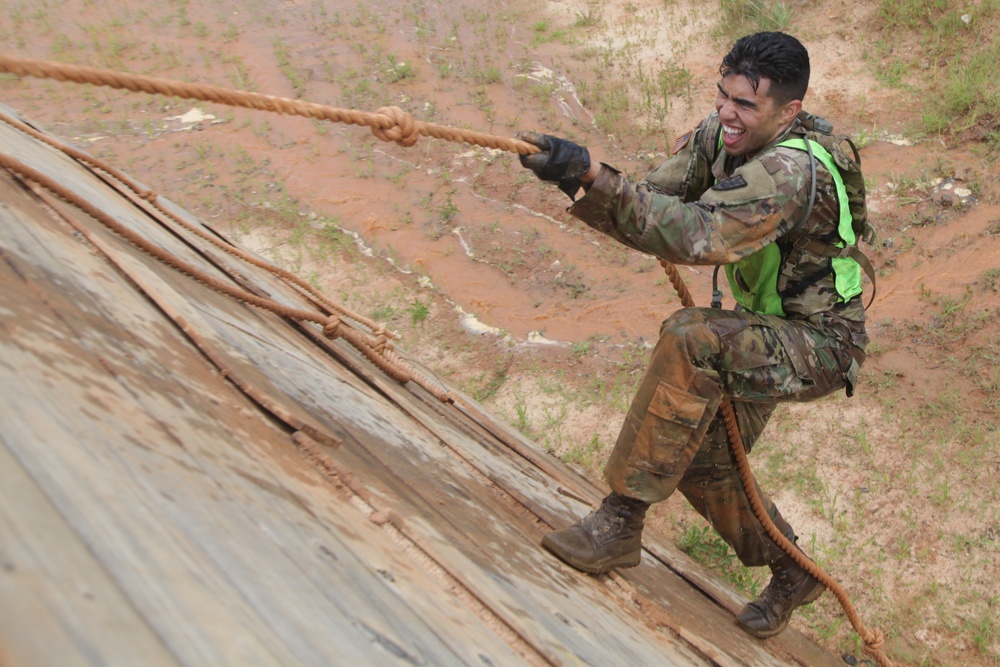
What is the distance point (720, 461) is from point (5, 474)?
2329 millimetres

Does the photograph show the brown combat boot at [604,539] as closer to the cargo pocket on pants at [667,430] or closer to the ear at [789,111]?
the cargo pocket on pants at [667,430]

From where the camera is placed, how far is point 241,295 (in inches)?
94.9

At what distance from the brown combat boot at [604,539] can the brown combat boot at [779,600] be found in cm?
64

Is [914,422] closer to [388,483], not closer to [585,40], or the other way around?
[388,483]

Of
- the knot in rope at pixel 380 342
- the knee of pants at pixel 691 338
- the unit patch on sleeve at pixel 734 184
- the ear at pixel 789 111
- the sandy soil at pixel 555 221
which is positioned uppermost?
the ear at pixel 789 111

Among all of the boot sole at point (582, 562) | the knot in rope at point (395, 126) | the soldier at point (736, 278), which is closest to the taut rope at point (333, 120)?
the knot in rope at point (395, 126)

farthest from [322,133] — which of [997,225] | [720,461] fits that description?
[720,461]

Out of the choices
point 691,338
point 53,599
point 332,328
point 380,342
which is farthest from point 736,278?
point 53,599

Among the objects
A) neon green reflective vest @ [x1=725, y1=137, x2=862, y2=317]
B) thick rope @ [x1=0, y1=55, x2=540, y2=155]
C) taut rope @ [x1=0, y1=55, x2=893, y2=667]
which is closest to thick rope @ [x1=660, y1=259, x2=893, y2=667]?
taut rope @ [x1=0, y1=55, x2=893, y2=667]

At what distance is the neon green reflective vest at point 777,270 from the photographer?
8.23 ft

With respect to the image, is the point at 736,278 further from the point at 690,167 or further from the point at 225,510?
the point at 225,510

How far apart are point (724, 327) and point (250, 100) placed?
1.49m

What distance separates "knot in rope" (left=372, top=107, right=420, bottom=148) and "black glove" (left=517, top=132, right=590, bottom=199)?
0.31 m

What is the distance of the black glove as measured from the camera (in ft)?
7.23
